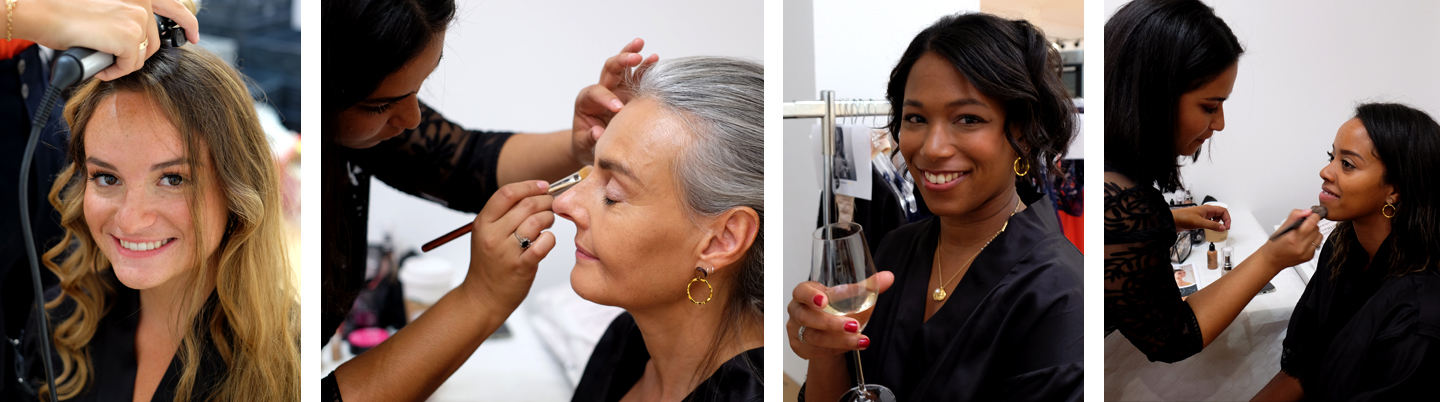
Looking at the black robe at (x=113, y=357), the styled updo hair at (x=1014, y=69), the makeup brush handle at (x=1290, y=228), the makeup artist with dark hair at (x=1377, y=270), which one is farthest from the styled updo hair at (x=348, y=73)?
the makeup artist with dark hair at (x=1377, y=270)

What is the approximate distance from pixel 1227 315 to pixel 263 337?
82.4 inches

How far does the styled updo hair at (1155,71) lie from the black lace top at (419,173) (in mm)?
1348

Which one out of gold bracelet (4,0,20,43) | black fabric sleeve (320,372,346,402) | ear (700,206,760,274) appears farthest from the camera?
black fabric sleeve (320,372,346,402)

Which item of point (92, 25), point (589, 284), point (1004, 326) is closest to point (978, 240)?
point (1004, 326)

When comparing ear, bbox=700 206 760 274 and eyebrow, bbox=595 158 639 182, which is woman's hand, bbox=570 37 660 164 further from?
ear, bbox=700 206 760 274

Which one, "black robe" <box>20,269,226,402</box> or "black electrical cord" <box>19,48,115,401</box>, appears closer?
"black electrical cord" <box>19,48,115,401</box>

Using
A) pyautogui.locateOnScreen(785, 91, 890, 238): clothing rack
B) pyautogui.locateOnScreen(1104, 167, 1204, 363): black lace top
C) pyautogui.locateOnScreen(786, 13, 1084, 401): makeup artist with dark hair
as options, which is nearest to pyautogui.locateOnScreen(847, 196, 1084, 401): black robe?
pyautogui.locateOnScreen(786, 13, 1084, 401): makeup artist with dark hair

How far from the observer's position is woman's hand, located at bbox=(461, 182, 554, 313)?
177 centimetres

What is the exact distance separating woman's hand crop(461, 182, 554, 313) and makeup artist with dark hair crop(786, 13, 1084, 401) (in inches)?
22.7

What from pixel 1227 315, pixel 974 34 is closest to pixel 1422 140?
pixel 1227 315

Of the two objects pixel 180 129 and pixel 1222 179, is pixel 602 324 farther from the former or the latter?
pixel 1222 179

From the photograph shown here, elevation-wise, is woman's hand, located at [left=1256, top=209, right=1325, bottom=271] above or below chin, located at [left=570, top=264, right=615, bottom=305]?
above

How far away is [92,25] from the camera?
5.40 ft

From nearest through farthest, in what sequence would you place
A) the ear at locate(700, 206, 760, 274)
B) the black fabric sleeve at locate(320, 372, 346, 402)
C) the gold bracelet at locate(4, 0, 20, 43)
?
the gold bracelet at locate(4, 0, 20, 43) < the ear at locate(700, 206, 760, 274) < the black fabric sleeve at locate(320, 372, 346, 402)
